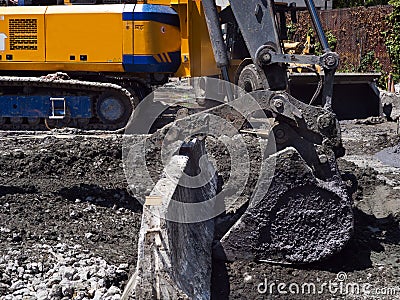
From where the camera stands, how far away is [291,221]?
4.66 meters

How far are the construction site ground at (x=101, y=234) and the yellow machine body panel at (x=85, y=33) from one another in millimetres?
2340

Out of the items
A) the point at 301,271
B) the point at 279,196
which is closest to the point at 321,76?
the point at 279,196

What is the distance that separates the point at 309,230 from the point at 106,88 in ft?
20.3

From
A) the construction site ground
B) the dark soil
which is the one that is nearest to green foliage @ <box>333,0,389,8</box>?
the construction site ground

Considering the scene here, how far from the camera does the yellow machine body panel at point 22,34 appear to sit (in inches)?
404

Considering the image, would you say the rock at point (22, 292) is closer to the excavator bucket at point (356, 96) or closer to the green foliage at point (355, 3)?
the excavator bucket at point (356, 96)

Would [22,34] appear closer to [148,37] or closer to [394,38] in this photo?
[148,37]

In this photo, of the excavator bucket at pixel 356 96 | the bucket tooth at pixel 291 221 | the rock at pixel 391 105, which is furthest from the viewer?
the rock at pixel 391 105

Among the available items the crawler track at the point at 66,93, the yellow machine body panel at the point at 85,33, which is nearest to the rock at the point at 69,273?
the crawler track at the point at 66,93

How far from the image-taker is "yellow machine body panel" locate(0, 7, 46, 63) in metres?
10.3

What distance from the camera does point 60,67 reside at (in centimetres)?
1041

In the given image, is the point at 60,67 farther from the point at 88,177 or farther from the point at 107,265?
the point at 107,265

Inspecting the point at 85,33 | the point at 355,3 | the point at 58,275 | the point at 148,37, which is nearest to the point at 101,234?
the point at 58,275

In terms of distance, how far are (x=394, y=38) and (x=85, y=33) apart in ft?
32.8
